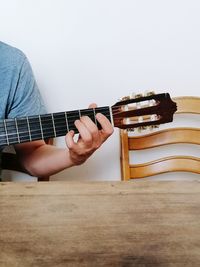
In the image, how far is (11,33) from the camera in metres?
1.31

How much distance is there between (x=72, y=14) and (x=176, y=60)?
39 centimetres

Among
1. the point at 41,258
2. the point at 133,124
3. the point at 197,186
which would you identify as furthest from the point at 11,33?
the point at 41,258

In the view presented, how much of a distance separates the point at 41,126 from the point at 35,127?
15 millimetres

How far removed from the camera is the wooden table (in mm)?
508

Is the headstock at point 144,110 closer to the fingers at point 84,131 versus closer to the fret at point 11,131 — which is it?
the fingers at point 84,131

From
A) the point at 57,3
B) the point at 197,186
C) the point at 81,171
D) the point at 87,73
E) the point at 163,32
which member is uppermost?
the point at 57,3

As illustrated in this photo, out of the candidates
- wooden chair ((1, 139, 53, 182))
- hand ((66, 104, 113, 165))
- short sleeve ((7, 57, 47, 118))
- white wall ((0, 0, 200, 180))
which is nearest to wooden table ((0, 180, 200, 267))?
hand ((66, 104, 113, 165))

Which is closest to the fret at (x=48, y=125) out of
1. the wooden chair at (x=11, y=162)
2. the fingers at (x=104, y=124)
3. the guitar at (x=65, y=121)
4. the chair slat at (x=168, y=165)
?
the guitar at (x=65, y=121)

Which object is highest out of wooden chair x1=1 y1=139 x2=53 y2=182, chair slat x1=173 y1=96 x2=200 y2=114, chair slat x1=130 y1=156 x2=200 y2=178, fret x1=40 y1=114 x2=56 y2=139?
fret x1=40 y1=114 x2=56 y2=139

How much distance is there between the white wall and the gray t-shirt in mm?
309

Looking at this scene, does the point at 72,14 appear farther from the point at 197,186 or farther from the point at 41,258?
the point at 41,258

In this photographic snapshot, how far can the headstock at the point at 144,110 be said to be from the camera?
881 millimetres

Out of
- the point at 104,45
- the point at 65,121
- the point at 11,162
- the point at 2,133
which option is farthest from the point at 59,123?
the point at 104,45

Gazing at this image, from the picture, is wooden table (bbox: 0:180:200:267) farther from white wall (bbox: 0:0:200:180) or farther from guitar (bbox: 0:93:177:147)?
white wall (bbox: 0:0:200:180)
